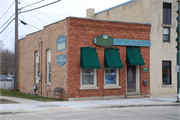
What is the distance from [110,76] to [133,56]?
245cm

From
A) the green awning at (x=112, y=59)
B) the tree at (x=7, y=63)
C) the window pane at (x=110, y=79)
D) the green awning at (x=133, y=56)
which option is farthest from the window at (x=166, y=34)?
the tree at (x=7, y=63)

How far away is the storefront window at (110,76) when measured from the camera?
19.7m

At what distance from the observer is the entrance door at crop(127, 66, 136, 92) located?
68.0 feet

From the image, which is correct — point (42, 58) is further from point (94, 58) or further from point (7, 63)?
point (7, 63)

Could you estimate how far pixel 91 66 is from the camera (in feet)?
59.3

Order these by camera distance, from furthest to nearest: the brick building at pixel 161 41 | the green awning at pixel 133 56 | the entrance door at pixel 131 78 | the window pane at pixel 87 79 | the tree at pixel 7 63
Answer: the tree at pixel 7 63 < the brick building at pixel 161 41 < the entrance door at pixel 131 78 < the green awning at pixel 133 56 < the window pane at pixel 87 79

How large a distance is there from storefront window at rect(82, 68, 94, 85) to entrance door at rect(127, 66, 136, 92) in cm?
336

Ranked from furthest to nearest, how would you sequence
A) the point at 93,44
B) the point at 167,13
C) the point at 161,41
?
the point at 167,13 → the point at 161,41 → the point at 93,44

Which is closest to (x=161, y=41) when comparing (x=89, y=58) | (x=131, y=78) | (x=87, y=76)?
(x=131, y=78)

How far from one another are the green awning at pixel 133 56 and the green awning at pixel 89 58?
280 cm

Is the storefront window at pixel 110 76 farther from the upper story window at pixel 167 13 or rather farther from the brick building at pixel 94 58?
the upper story window at pixel 167 13

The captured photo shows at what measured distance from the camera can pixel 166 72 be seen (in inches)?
877

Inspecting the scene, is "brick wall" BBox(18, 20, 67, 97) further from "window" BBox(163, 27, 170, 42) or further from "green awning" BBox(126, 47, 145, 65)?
"window" BBox(163, 27, 170, 42)

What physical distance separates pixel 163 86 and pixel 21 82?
14625 mm
